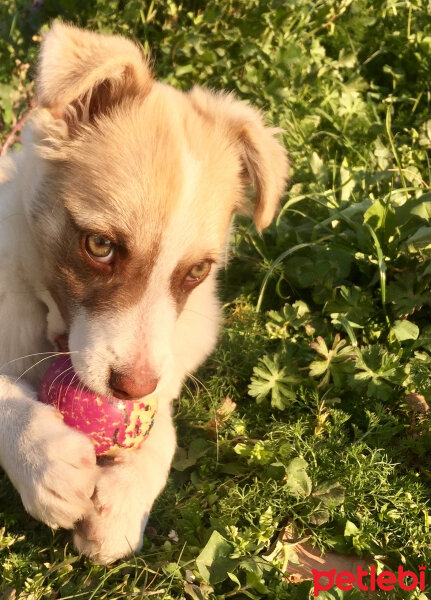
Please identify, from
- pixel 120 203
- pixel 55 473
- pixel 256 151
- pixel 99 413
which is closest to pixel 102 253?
pixel 120 203

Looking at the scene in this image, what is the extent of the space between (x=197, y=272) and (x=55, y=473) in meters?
1.07

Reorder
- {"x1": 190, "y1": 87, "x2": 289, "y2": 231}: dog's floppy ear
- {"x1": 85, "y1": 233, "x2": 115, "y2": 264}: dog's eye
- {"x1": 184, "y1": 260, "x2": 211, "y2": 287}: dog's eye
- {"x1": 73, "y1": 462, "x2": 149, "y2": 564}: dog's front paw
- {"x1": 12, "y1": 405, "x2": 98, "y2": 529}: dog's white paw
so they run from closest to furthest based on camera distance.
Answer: {"x1": 12, "y1": 405, "x2": 98, "y2": 529}: dog's white paw < {"x1": 73, "y1": 462, "x2": 149, "y2": 564}: dog's front paw < {"x1": 85, "y1": 233, "x2": 115, "y2": 264}: dog's eye < {"x1": 184, "y1": 260, "x2": 211, "y2": 287}: dog's eye < {"x1": 190, "y1": 87, "x2": 289, "y2": 231}: dog's floppy ear

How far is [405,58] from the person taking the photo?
571 cm

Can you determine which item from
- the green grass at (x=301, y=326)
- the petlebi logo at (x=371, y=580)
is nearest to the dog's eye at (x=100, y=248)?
the green grass at (x=301, y=326)

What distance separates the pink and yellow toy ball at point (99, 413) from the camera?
2.61m

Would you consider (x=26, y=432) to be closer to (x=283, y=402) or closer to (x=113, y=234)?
(x=113, y=234)

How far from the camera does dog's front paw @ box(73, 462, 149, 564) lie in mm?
2557

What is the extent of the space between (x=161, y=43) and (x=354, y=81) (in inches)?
66.6

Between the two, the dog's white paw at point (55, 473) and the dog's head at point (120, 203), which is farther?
the dog's head at point (120, 203)

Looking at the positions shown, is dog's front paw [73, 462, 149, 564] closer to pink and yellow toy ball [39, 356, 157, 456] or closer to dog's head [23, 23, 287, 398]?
pink and yellow toy ball [39, 356, 157, 456]

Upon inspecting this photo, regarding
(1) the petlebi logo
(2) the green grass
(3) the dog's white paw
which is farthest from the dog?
(1) the petlebi logo

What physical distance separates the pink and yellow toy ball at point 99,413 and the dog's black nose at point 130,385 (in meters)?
0.10

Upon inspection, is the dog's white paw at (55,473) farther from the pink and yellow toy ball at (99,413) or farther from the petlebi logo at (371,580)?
the petlebi logo at (371,580)

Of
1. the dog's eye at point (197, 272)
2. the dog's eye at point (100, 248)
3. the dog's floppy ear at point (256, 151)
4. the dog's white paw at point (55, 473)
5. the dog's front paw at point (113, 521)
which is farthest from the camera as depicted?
the dog's floppy ear at point (256, 151)
